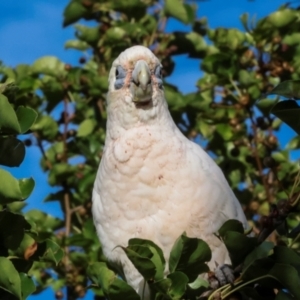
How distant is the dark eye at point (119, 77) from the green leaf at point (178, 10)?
100 cm

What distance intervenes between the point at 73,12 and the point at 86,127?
566 mm

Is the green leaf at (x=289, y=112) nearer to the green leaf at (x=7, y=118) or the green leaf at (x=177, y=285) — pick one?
the green leaf at (x=177, y=285)

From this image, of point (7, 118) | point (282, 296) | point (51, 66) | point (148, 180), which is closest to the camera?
point (282, 296)

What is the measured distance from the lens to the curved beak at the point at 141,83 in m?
2.84

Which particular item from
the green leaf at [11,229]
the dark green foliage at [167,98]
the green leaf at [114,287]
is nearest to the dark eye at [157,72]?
the dark green foliage at [167,98]

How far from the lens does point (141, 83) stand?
9.32 feet

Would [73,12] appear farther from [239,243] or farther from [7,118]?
[239,243]

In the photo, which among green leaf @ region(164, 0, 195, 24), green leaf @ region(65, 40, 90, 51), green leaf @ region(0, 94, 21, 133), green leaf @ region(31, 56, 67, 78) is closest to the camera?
green leaf @ region(0, 94, 21, 133)

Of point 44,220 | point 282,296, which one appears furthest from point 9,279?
point 44,220

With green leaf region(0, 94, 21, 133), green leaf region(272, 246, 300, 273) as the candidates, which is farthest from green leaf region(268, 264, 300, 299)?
green leaf region(0, 94, 21, 133)

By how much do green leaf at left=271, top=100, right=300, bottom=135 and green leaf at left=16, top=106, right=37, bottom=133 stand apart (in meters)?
0.59

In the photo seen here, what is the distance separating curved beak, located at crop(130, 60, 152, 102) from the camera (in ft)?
9.32

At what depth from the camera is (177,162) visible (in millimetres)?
2816

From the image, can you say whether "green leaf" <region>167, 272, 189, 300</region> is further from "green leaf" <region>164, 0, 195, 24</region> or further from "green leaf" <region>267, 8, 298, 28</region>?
"green leaf" <region>164, 0, 195, 24</region>
